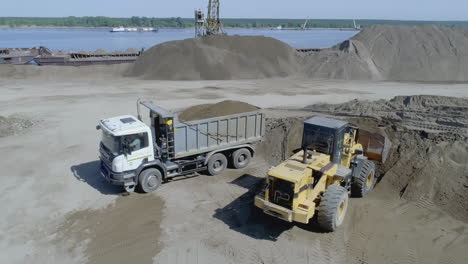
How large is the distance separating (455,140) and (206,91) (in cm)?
2114

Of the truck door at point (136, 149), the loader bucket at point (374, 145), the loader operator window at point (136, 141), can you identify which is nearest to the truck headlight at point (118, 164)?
the truck door at point (136, 149)

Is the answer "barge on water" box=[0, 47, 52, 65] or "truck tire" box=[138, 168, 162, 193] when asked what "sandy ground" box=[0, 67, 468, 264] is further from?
"barge on water" box=[0, 47, 52, 65]

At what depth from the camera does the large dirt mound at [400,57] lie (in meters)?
38.7

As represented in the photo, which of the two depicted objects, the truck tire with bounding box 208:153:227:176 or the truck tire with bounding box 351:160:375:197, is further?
the truck tire with bounding box 208:153:227:176

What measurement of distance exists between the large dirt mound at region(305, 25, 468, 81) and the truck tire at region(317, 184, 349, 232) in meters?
32.3

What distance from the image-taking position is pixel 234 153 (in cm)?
1326

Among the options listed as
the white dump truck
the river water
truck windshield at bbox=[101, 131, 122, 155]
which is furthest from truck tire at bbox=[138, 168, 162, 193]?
the river water

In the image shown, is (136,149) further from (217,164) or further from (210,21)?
(210,21)

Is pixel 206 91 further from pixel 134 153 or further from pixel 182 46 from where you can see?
pixel 134 153

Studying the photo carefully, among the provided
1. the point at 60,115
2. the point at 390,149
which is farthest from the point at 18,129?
the point at 390,149

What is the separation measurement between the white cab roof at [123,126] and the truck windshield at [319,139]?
499cm

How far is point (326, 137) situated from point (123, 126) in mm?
6156

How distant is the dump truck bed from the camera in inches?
462

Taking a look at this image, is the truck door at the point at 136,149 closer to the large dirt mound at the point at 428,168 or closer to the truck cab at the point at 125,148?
the truck cab at the point at 125,148
